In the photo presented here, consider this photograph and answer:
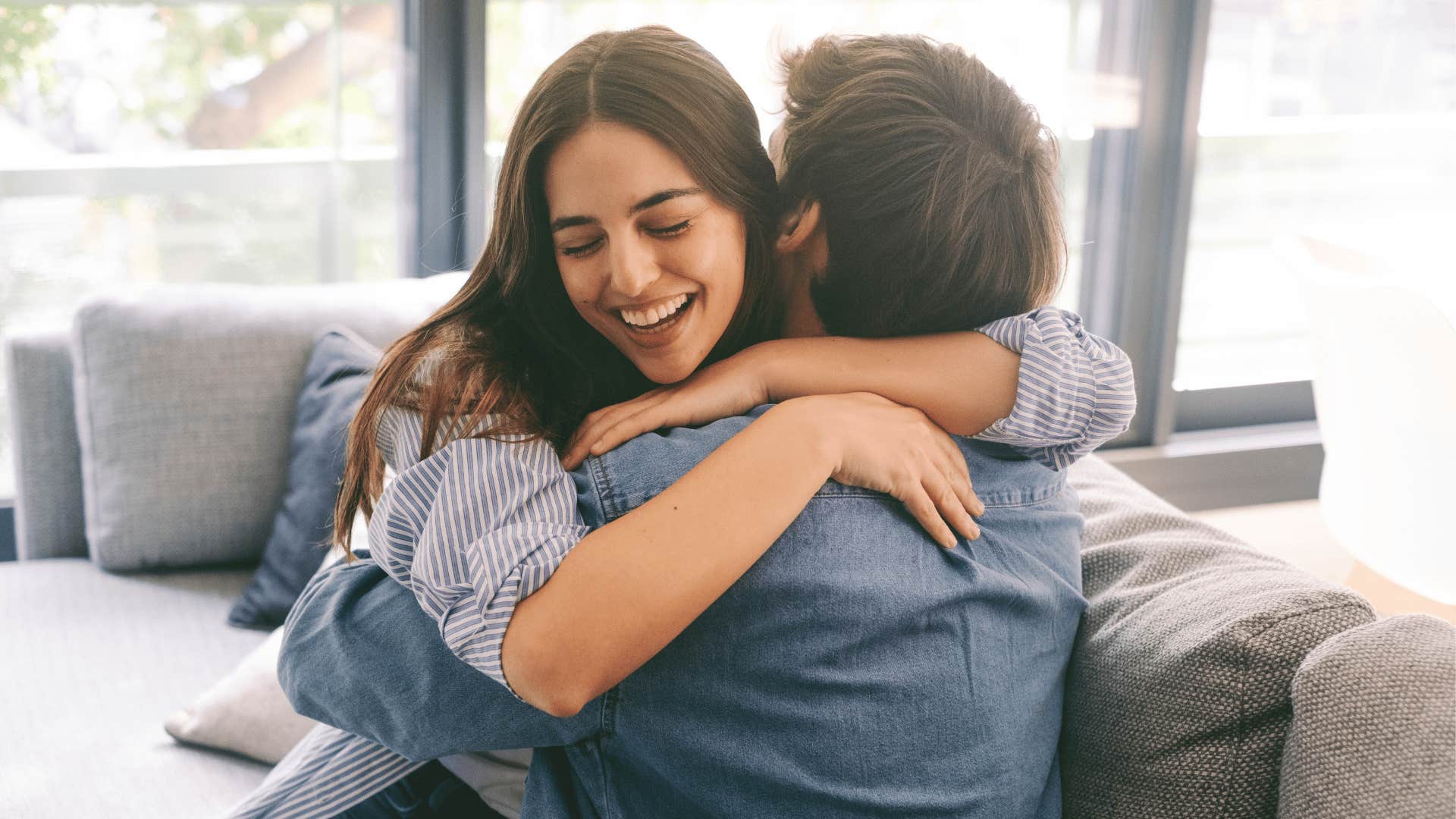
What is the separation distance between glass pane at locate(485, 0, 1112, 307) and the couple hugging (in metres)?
1.48

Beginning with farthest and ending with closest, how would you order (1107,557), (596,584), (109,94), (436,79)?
(436,79)
(109,94)
(1107,557)
(596,584)

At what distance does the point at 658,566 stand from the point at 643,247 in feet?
1.10

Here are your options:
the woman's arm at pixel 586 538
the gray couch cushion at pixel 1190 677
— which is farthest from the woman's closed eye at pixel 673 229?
the gray couch cushion at pixel 1190 677

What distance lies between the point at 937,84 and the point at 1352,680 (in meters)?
0.58

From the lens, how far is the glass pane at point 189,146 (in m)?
2.16

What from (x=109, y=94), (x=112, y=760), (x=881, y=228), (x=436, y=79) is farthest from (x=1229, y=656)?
(x=109, y=94)

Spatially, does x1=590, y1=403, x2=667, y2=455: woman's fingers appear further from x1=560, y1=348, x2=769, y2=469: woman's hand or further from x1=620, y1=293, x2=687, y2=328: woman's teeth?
x1=620, y1=293, x2=687, y2=328: woman's teeth

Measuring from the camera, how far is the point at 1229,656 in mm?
903

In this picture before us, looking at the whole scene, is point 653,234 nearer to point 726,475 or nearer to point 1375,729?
point 726,475

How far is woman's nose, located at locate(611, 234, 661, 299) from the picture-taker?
101cm

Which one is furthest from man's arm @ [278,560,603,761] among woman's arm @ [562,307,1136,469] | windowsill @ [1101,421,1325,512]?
windowsill @ [1101,421,1325,512]

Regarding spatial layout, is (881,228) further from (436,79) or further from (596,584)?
(436,79)

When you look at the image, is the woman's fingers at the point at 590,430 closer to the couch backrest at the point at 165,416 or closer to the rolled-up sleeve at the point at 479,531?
the rolled-up sleeve at the point at 479,531

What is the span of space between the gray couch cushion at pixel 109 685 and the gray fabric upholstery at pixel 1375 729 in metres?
1.20
